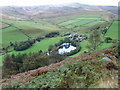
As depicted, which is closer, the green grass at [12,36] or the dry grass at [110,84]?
the dry grass at [110,84]

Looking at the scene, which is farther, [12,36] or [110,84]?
[12,36]

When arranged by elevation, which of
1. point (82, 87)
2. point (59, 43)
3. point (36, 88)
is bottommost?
point (59, 43)

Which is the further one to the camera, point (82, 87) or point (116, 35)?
point (116, 35)

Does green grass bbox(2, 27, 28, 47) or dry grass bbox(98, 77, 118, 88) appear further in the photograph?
green grass bbox(2, 27, 28, 47)

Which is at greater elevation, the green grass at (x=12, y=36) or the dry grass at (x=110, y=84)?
the dry grass at (x=110, y=84)

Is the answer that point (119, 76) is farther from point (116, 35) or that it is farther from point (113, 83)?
point (116, 35)

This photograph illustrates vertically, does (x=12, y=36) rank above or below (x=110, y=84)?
below

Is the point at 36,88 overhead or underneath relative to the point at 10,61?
overhead

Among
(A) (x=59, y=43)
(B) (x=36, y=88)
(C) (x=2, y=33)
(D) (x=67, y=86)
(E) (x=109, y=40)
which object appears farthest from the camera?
(C) (x=2, y=33)

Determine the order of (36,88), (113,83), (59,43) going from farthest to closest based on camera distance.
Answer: (59,43) → (36,88) → (113,83)

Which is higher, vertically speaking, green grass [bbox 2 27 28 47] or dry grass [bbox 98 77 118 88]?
dry grass [bbox 98 77 118 88]

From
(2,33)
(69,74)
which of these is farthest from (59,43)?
(69,74)
